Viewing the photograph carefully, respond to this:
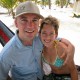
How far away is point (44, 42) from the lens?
8.32ft

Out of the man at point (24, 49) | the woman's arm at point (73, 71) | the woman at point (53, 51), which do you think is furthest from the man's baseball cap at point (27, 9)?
the woman's arm at point (73, 71)

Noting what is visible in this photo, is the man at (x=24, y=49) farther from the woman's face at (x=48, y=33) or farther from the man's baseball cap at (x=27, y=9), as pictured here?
the woman's face at (x=48, y=33)

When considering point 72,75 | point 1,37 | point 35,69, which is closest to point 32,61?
point 35,69

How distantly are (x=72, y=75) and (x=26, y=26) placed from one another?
828 millimetres

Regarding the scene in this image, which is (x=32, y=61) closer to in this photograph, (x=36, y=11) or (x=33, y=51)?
(x=33, y=51)

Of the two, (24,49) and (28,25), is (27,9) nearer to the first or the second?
(28,25)

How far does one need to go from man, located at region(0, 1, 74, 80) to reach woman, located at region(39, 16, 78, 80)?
156mm

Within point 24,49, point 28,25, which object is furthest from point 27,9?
point 24,49

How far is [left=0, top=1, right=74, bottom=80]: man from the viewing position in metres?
2.28

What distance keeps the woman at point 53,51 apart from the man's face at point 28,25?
26cm

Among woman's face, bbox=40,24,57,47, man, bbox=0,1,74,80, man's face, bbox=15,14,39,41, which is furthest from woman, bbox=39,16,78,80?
man's face, bbox=15,14,39,41

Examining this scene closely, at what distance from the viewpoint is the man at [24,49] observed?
228 cm

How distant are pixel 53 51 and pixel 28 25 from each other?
0.60 meters

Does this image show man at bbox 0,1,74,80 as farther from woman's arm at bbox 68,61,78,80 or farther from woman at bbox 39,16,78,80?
woman's arm at bbox 68,61,78,80
